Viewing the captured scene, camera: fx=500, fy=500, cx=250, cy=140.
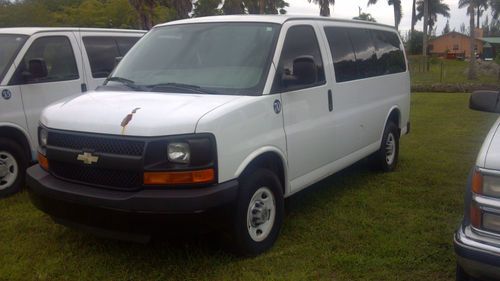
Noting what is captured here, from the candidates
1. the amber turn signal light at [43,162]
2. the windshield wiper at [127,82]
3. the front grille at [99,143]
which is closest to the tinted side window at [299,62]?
the windshield wiper at [127,82]

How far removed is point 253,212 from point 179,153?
3.19ft

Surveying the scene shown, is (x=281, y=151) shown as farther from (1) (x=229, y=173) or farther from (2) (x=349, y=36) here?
(2) (x=349, y=36)

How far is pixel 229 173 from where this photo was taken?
3.80 metres

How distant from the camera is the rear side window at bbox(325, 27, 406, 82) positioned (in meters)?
5.51

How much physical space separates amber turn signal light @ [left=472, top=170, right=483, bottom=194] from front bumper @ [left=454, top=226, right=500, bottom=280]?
0.95 feet

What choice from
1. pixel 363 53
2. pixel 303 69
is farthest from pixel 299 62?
pixel 363 53

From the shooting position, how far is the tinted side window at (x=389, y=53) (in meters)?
6.73

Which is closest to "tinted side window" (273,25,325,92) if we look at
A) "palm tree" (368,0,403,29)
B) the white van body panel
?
the white van body panel

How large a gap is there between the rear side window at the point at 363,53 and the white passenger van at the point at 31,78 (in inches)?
132

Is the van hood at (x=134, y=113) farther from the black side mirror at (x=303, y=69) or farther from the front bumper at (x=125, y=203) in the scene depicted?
the black side mirror at (x=303, y=69)

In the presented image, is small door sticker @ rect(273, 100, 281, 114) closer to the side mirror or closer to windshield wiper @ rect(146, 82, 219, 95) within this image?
windshield wiper @ rect(146, 82, 219, 95)

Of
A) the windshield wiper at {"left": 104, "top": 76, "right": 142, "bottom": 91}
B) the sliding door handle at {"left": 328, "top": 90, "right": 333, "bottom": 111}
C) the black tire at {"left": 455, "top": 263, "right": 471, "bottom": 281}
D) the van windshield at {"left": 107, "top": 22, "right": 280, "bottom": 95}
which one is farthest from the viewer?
the sliding door handle at {"left": 328, "top": 90, "right": 333, "bottom": 111}

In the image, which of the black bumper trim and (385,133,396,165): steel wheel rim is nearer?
the black bumper trim

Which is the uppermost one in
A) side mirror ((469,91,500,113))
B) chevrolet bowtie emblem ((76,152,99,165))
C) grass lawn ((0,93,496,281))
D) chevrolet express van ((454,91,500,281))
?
side mirror ((469,91,500,113))
